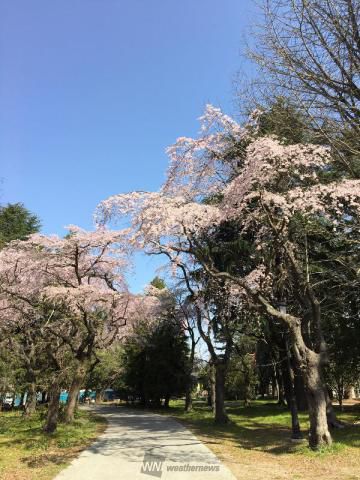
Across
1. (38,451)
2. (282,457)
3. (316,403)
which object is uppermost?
(316,403)

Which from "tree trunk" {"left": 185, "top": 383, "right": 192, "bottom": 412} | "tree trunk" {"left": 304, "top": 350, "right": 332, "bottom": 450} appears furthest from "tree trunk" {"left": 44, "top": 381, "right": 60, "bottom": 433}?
"tree trunk" {"left": 185, "top": 383, "right": 192, "bottom": 412}

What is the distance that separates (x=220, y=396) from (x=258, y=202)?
11566 millimetres

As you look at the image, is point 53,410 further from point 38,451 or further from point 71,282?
point 71,282

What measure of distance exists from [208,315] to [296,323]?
1151 cm

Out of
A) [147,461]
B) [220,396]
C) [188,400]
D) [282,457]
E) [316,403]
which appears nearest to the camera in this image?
[147,461]

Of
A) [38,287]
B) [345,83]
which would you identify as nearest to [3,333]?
[38,287]

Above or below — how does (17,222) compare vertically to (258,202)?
above

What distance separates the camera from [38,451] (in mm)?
10812

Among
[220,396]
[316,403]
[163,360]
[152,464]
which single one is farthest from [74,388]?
[163,360]

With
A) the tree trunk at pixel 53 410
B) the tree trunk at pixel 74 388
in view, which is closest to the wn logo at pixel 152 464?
the tree trunk at pixel 53 410

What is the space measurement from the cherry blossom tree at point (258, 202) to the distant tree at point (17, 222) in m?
21.1

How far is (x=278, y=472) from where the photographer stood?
838 cm

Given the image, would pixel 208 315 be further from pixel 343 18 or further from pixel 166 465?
pixel 343 18

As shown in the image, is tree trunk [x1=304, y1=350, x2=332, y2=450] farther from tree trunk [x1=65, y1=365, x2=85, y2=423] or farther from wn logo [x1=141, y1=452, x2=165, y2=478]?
tree trunk [x1=65, y1=365, x2=85, y2=423]
